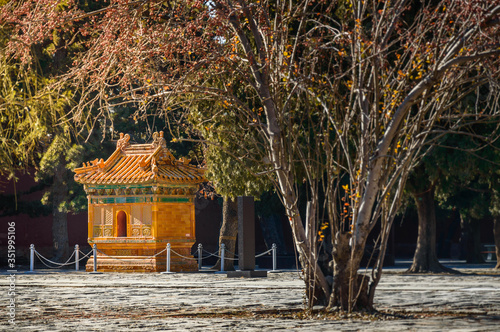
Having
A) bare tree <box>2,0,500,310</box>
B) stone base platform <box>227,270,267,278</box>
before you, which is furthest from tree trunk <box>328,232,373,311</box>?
stone base platform <box>227,270,267,278</box>

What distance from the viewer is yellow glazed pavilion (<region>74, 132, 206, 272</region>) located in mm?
25609

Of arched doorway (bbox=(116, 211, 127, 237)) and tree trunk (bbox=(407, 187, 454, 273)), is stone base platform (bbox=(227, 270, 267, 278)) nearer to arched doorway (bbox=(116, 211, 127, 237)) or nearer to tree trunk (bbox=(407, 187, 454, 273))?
tree trunk (bbox=(407, 187, 454, 273))

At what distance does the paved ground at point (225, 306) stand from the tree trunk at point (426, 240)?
11.6 feet

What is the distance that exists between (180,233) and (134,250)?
1491 millimetres

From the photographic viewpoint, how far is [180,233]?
1029 inches

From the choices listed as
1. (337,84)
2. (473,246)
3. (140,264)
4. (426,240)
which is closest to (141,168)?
(140,264)

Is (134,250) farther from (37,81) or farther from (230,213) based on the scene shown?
(37,81)

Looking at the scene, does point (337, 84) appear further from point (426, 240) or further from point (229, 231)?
point (229, 231)

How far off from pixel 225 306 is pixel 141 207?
44.6 ft

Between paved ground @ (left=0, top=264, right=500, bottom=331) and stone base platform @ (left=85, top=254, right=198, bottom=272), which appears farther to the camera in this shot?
stone base platform @ (left=85, top=254, right=198, bottom=272)

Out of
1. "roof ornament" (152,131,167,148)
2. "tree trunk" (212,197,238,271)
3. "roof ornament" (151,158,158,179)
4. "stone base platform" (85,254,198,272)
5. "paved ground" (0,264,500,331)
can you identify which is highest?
"roof ornament" (152,131,167,148)

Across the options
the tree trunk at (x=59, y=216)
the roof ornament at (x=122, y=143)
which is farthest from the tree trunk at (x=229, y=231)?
the tree trunk at (x=59, y=216)

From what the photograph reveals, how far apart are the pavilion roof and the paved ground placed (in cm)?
676

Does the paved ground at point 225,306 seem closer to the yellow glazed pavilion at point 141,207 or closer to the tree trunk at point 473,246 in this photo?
the yellow glazed pavilion at point 141,207
